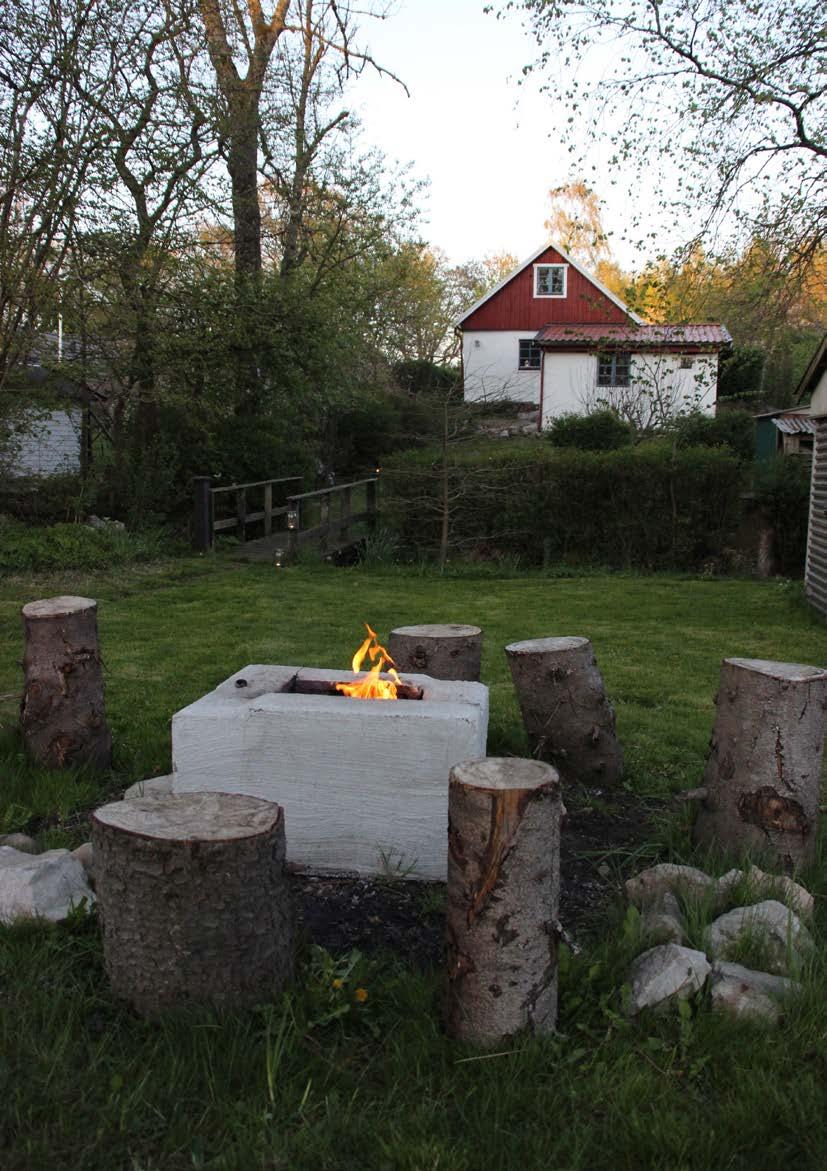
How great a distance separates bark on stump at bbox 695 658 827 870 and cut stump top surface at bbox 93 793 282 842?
1.81m

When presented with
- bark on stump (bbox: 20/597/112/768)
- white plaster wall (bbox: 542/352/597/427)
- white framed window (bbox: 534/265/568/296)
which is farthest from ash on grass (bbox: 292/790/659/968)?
white framed window (bbox: 534/265/568/296)

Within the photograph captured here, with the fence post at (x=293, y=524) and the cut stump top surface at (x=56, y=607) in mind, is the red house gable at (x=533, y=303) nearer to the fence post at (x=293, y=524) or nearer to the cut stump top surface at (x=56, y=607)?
the fence post at (x=293, y=524)

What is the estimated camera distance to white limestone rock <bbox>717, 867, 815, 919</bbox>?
3.13m

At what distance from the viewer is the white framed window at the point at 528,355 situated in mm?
34781

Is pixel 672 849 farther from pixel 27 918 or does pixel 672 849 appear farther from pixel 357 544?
pixel 357 544

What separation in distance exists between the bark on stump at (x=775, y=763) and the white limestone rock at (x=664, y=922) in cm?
56

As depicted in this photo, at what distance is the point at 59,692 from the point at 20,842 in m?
1.05

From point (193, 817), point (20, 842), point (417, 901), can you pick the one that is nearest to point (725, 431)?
point (417, 901)

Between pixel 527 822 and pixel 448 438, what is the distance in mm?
11167

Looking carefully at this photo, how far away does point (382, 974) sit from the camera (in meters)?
2.83

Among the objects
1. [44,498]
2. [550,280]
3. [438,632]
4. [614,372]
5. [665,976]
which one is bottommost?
[665,976]

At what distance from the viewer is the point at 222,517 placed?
15133 millimetres

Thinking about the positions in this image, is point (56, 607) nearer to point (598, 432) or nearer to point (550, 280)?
point (598, 432)

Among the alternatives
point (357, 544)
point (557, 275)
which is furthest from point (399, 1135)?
point (557, 275)
